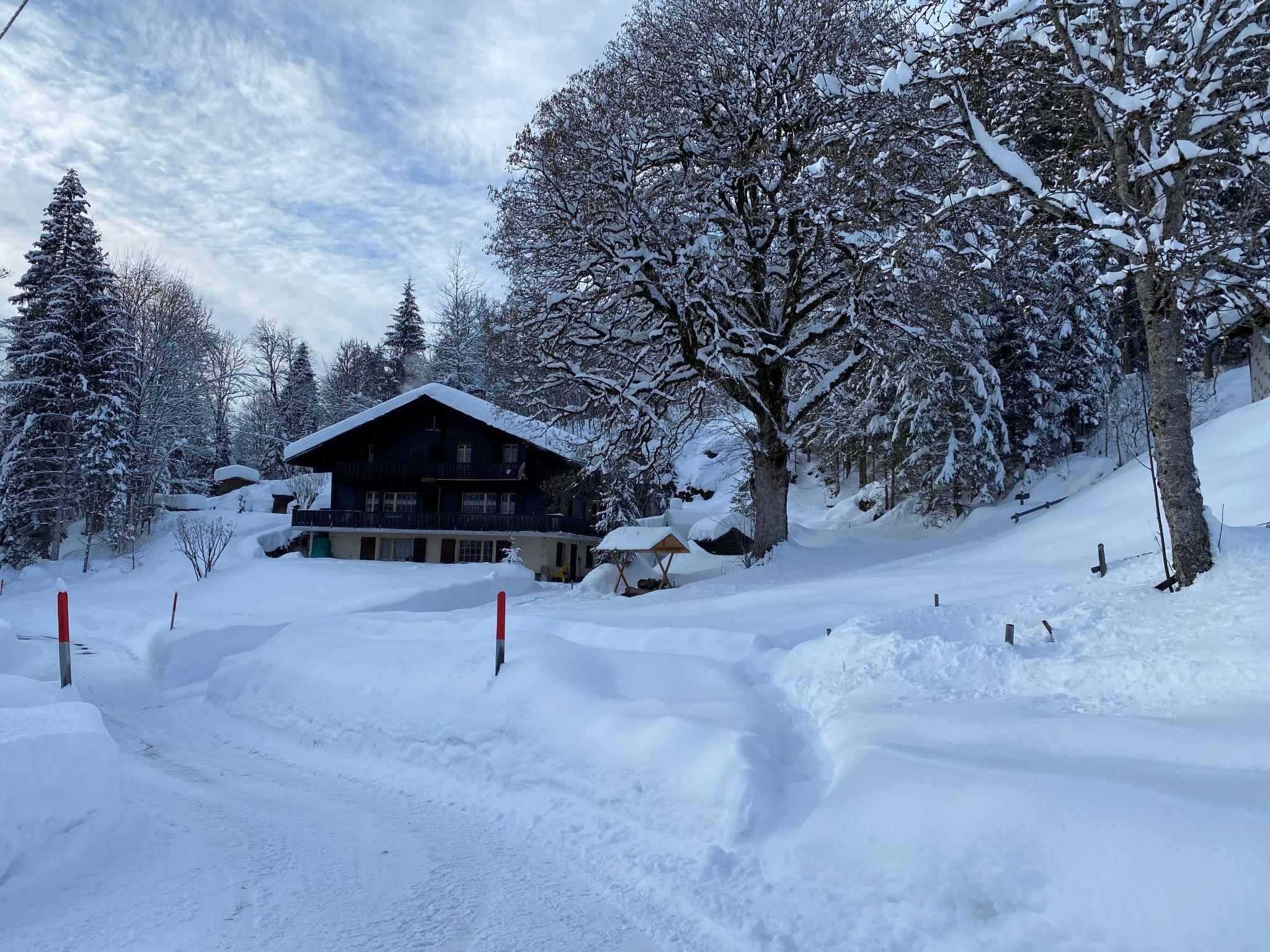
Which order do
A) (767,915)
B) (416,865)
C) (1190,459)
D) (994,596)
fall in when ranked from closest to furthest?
(767,915) → (416,865) → (1190,459) → (994,596)

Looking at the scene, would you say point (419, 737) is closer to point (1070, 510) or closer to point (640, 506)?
point (1070, 510)

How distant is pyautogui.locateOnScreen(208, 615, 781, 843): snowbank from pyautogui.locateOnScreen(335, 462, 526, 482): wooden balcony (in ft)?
86.9

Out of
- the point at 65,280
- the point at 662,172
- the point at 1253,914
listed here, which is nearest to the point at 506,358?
the point at 662,172

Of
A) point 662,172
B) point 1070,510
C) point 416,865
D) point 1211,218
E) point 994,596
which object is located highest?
point 662,172

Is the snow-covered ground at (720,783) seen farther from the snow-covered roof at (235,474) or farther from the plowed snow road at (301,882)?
the snow-covered roof at (235,474)

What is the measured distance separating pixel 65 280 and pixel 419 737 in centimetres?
4203

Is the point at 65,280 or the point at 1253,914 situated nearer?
the point at 1253,914

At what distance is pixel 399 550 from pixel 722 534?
1643cm

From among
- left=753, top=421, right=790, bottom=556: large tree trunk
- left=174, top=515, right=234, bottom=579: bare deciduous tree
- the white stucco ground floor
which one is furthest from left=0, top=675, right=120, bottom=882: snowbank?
the white stucco ground floor

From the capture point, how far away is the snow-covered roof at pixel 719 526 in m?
39.7

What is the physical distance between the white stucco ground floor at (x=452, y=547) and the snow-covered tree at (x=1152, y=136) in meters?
29.4

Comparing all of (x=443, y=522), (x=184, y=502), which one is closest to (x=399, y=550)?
(x=443, y=522)

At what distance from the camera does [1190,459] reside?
30.1 feet

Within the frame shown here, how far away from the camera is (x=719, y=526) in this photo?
138 ft
